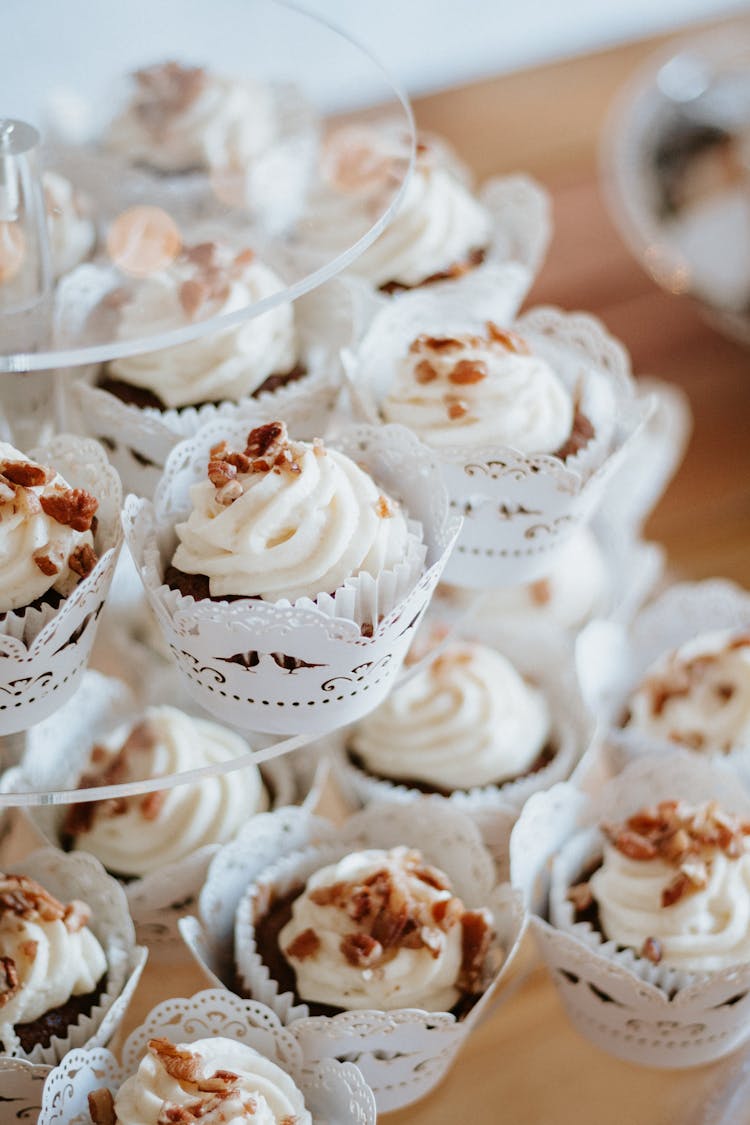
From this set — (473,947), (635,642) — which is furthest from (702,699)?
(473,947)

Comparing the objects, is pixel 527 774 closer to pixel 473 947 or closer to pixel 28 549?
pixel 473 947

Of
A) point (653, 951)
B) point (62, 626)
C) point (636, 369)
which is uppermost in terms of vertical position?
point (62, 626)

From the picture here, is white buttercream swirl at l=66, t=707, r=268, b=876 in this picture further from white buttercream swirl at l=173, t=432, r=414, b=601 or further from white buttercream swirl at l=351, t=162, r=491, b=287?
white buttercream swirl at l=351, t=162, r=491, b=287

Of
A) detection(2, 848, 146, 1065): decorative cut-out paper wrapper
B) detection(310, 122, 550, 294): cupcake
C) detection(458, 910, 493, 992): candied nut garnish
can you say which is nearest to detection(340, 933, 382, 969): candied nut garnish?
detection(458, 910, 493, 992): candied nut garnish

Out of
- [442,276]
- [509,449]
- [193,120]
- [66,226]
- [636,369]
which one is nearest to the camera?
[509,449]

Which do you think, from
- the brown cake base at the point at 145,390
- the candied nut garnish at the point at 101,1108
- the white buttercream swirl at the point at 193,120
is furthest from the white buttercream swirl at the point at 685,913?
the white buttercream swirl at the point at 193,120
